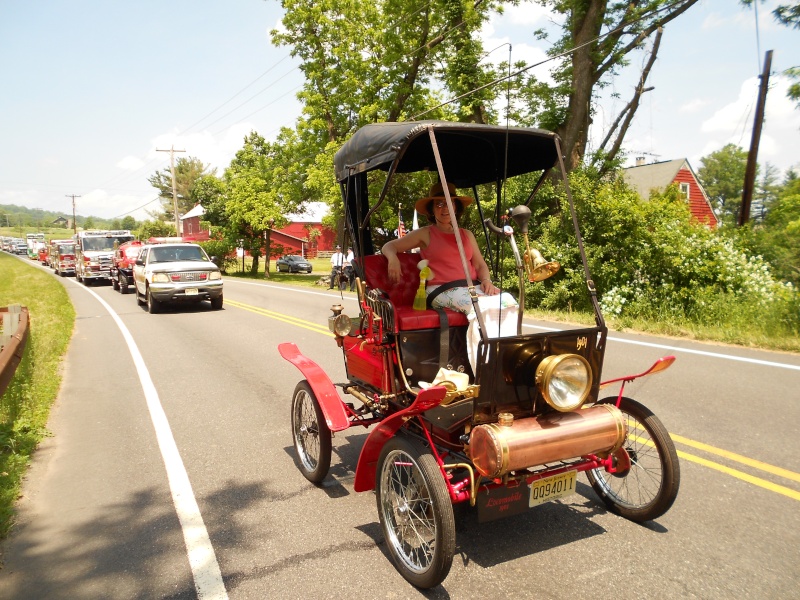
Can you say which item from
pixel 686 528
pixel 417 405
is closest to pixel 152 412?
pixel 417 405

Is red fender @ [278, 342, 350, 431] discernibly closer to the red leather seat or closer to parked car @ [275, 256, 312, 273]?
the red leather seat

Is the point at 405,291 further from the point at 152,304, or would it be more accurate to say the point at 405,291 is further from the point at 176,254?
the point at 176,254

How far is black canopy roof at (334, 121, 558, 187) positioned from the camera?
3.63 meters

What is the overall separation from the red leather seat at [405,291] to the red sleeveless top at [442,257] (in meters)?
0.21

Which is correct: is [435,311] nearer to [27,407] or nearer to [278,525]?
[278,525]

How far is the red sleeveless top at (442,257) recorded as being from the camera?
4.36 meters

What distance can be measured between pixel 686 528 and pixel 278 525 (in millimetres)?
2665

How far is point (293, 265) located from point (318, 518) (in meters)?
38.8

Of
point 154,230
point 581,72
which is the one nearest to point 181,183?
point 154,230

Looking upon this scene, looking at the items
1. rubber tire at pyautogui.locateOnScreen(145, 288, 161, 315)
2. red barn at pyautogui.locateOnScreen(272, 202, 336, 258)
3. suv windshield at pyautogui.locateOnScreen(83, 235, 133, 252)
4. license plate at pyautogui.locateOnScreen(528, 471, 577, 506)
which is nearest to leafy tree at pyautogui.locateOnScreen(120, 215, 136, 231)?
red barn at pyautogui.locateOnScreen(272, 202, 336, 258)

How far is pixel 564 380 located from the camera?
127 inches

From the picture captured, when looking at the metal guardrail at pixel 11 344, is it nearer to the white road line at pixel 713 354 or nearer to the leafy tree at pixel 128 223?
the white road line at pixel 713 354

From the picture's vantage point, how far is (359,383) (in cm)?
487

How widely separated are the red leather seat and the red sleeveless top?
0.21m
